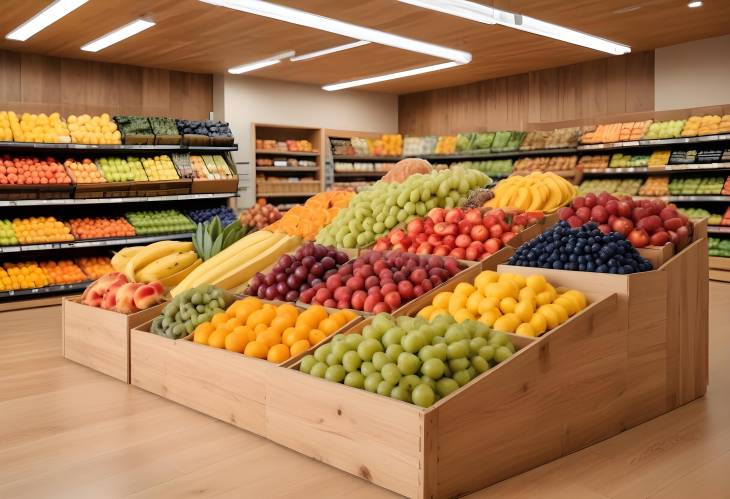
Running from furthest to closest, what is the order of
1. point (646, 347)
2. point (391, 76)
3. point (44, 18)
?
point (391, 76)
point (44, 18)
point (646, 347)

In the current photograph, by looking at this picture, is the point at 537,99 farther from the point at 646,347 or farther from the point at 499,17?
the point at 646,347

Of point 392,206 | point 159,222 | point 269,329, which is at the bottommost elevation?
point 269,329

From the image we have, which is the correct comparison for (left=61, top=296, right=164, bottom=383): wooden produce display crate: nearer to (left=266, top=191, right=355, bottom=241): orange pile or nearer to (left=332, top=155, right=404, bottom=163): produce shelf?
(left=266, top=191, right=355, bottom=241): orange pile

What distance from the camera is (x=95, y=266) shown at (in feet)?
26.0

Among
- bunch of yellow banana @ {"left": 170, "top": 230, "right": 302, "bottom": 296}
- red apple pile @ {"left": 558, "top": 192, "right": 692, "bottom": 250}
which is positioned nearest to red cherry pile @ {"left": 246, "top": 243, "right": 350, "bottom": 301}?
bunch of yellow banana @ {"left": 170, "top": 230, "right": 302, "bottom": 296}

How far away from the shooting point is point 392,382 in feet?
8.12

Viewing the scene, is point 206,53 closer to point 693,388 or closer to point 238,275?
point 238,275

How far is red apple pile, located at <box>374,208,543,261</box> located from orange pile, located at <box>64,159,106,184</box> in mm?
4829

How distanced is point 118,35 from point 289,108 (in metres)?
4.14

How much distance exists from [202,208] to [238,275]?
208 inches

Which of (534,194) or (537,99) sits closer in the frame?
(534,194)

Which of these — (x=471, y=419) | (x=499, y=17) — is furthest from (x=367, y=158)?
(x=471, y=419)

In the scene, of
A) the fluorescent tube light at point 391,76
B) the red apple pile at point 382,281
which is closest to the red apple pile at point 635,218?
the red apple pile at point 382,281

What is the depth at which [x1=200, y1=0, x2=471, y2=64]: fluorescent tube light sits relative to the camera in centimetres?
615
